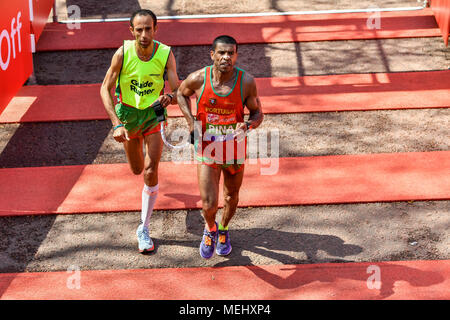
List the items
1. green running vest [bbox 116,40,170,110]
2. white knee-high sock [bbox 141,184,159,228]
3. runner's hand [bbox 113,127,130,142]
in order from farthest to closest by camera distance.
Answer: white knee-high sock [bbox 141,184,159,228] → green running vest [bbox 116,40,170,110] → runner's hand [bbox 113,127,130,142]

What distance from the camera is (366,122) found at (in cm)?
888

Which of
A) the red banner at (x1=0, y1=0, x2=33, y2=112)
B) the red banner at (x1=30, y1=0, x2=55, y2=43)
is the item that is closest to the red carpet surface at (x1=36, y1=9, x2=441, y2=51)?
the red banner at (x1=30, y1=0, x2=55, y2=43)

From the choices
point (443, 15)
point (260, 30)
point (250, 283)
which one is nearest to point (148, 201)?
point (250, 283)

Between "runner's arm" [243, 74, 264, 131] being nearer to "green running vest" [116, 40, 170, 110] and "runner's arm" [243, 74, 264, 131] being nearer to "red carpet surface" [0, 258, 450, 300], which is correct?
"green running vest" [116, 40, 170, 110]

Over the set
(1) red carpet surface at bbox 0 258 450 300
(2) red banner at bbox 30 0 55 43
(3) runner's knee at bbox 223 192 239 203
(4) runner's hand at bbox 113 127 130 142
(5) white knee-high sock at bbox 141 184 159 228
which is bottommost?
(1) red carpet surface at bbox 0 258 450 300

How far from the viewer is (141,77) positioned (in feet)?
20.4

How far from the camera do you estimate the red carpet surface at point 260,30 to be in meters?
11.4

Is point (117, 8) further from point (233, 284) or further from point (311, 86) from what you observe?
point (233, 284)

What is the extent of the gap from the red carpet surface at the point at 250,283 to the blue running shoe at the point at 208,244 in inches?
6.0

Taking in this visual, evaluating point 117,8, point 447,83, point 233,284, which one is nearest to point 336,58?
point 447,83

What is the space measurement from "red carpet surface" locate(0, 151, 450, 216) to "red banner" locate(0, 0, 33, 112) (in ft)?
4.95

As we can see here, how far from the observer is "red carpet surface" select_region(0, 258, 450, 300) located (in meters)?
5.76

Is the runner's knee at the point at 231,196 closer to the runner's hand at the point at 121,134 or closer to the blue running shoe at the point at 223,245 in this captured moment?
the blue running shoe at the point at 223,245

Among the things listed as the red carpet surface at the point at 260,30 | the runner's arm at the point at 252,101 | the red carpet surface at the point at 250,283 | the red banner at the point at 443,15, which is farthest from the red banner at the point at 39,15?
the red banner at the point at 443,15
